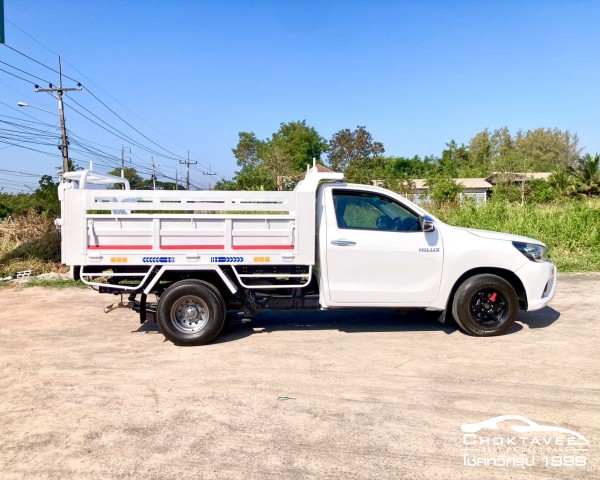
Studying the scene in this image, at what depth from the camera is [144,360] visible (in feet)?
18.0

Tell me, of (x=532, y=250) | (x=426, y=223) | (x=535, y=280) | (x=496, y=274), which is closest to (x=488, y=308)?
(x=496, y=274)

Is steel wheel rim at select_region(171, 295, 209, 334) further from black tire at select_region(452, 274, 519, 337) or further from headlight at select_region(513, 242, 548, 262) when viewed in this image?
headlight at select_region(513, 242, 548, 262)

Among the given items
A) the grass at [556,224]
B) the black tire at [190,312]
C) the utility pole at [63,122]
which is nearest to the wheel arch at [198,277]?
the black tire at [190,312]

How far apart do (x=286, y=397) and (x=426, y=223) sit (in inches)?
115

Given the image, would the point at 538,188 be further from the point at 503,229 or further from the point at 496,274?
the point at 496,274

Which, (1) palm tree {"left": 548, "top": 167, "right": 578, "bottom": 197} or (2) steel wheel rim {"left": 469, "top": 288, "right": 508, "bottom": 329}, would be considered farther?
(1) palm tree {"left": 548, "top": 167, "right": 578, "bottom": 197}

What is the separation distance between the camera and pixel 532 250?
20.5 ft

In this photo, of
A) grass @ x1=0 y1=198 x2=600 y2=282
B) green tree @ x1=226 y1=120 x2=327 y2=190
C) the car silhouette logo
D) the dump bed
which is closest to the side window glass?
→ the dump bed

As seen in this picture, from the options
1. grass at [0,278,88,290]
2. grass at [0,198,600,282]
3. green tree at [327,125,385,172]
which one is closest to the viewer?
grass at [0,278,88,290]

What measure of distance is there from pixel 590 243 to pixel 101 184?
1292 cm

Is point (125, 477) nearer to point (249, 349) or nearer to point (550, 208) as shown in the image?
point (249, 349)

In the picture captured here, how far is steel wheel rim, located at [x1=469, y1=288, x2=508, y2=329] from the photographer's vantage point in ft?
20.2

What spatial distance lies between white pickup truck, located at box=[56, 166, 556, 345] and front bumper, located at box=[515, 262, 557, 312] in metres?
0.02

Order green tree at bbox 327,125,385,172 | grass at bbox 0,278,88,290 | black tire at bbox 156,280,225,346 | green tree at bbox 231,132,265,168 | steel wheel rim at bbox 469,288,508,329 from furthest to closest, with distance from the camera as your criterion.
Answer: green tree at bbox 231,132,265,168 < green tree at bbox 327,125,385,172 < grass at bbox 0,278,88,290 < steel wheel rim at bbox 469,288,508,329 < black tire at bbox 156,280,225,346
